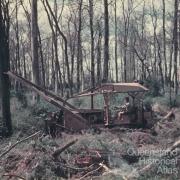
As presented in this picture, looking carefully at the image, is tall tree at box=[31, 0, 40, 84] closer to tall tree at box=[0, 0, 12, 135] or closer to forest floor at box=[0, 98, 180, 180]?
tall tree at box=[0, 0, 12, 135]

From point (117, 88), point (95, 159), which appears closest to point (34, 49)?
point (117, 88)

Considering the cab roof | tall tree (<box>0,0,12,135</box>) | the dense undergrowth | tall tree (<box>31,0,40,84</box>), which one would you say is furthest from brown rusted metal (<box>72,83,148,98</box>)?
tall tree (<box>31,0,40,84</box>)

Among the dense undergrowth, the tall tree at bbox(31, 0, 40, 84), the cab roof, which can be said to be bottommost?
the dense undergrowth

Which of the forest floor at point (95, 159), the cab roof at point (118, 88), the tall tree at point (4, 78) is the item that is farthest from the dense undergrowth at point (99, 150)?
the cab roof at point (118, 88)

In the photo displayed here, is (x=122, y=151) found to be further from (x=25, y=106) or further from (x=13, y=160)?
(x=25, y=106)

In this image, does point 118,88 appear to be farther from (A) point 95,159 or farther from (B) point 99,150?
(A) point 95,159

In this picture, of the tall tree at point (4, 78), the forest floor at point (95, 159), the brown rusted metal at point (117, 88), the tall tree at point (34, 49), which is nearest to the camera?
the forest floor at point (95, 159)

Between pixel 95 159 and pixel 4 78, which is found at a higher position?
pixel 4 78

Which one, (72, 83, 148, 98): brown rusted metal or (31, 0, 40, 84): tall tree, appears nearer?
(72, 83, 148, 98): brown rusted metal

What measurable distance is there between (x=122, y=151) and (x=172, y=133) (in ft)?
13.6

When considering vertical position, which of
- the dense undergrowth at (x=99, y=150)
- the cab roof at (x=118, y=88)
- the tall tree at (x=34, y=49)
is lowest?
the dense undergrowth at (x=99, y=150)

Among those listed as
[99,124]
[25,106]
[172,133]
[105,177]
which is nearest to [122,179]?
[105,177]

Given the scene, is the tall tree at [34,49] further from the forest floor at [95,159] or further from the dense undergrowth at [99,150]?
the forest floor at [95,159]

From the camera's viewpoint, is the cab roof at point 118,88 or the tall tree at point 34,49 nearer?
the cab roof at point 118,88
